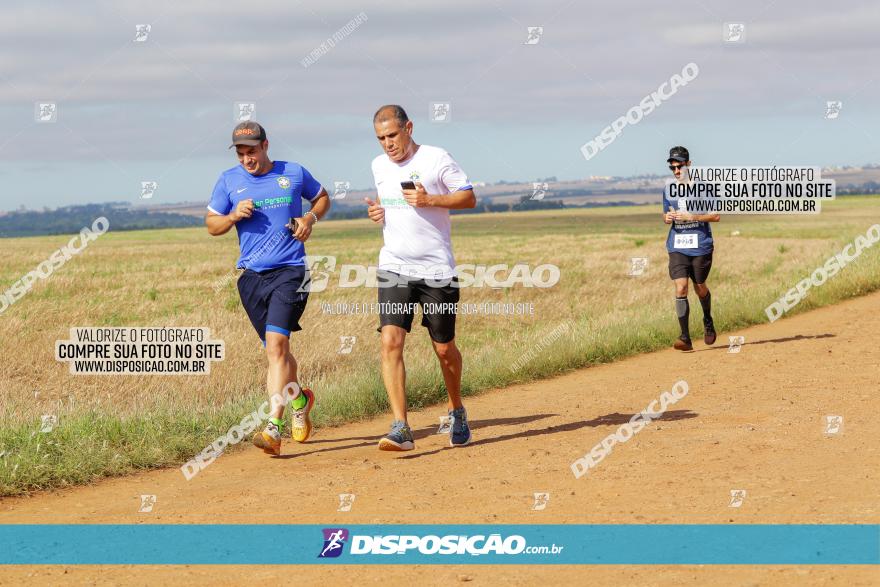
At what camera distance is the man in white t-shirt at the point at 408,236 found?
7684 millimetres

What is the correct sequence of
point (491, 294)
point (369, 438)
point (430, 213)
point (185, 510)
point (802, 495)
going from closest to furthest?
point (802, 495), point (185, 510), point (430, 213), point (369, 438), point (491, 294)

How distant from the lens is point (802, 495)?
242 inches

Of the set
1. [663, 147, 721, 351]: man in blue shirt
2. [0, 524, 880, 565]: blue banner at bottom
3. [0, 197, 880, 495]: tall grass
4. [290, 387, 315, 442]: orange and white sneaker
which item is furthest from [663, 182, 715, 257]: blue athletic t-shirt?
[0, 524, 880, 565]: blue banner at bottom

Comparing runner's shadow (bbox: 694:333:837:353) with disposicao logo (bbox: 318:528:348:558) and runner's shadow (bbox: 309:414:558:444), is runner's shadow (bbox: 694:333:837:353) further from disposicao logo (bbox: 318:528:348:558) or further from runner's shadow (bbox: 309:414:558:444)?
disposicao logo (bbox: 318:528:348:558)

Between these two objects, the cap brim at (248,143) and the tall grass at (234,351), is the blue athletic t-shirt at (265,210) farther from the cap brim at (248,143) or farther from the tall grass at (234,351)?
the tall grass at (234,351)

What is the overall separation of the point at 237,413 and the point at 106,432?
1252 mm

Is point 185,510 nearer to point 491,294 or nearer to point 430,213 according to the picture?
point 430,213

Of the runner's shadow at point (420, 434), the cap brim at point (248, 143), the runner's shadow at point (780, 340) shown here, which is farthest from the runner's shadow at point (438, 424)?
the runner's shadow at point (780, 340)

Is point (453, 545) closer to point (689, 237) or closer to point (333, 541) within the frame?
point (333, 541)

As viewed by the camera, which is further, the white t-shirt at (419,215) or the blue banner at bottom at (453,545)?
the white t-shirt at (419,215)

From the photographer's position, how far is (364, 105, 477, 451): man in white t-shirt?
7.68 metres

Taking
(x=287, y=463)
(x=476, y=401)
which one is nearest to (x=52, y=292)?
(x=476, y=401)

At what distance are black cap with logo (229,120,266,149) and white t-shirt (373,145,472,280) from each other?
90 centimetres

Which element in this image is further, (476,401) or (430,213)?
(476,401)
